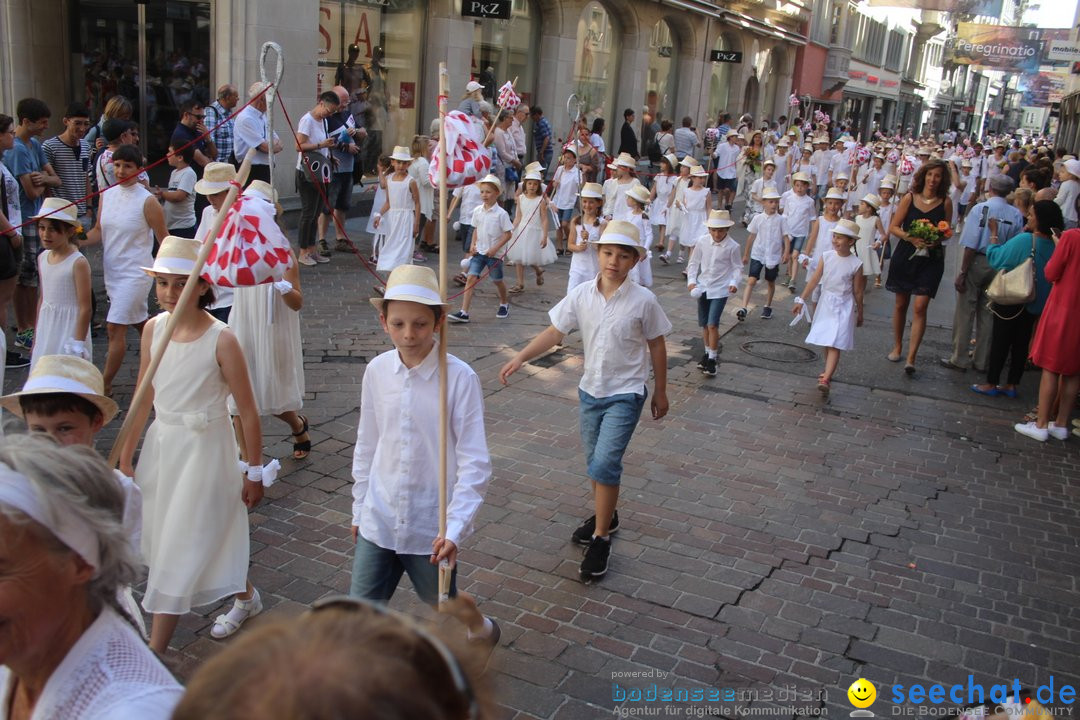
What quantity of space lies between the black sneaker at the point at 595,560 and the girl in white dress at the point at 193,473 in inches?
73.9

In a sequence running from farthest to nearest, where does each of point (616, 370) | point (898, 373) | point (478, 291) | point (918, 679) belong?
point (478, 291), point (898, 373), point (616, 370), point (918, 679)

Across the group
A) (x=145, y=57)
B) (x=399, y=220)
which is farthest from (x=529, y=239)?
(x=145, y=57)

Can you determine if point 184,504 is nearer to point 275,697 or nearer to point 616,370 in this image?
point 616,370

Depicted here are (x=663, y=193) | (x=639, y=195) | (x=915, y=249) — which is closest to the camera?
(x=915, y=249)

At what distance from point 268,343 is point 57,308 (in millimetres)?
1427

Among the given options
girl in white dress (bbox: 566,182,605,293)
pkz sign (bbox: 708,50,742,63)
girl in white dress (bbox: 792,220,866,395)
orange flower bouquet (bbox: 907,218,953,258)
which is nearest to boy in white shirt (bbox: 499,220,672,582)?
girl in white dress (bbox: 566,182,605,293)

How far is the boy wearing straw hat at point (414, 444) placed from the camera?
12.4 ft

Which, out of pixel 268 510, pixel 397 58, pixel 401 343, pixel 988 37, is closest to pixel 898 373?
pixel 268 510

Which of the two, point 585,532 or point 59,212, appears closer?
point 585,532

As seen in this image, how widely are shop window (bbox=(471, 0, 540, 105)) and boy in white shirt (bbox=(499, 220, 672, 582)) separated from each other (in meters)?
16.1

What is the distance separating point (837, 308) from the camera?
9383 mm

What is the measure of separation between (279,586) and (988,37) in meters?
42.5

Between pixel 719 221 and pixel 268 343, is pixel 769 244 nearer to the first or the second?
pixel 719 221

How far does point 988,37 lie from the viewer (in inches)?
1560
